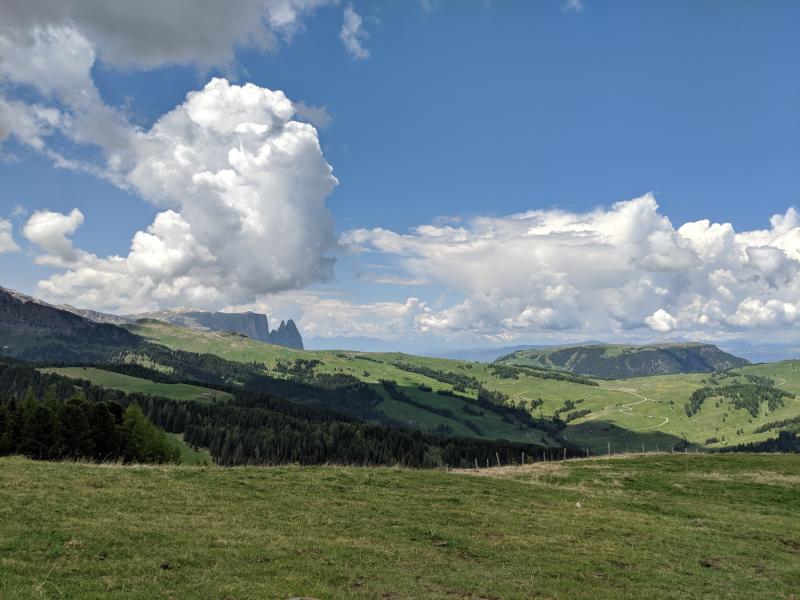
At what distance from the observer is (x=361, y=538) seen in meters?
23.7

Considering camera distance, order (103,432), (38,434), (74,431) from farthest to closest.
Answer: (103,432) < (74,431) < (38,434)

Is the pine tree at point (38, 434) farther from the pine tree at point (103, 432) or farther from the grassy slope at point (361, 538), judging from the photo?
the grassy slope at point (361, 538)

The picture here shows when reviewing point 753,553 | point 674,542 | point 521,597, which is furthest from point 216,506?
point 753,553

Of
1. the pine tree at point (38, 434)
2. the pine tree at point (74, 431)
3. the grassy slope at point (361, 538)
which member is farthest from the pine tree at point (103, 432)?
the grassy slope at point (361, 538)

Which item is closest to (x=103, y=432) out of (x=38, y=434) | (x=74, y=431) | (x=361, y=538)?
(x=74, y=431)

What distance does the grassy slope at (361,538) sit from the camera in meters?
17.0

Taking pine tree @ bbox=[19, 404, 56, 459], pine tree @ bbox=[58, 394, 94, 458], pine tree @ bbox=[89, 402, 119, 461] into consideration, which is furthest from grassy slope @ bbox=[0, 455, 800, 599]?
pine tree @ bbox=[89, 402, 119, 461]

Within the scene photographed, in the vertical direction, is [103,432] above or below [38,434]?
below

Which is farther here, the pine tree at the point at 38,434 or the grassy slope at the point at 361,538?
the pine tree at the point at 38,434

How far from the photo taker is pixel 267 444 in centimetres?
19475

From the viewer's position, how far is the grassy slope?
1703 centimetres

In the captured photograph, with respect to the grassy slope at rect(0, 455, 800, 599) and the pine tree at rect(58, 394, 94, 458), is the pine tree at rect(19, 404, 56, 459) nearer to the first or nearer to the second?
the pine tree at rect(58, 394, 94, 458)

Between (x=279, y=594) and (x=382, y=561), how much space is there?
6042 mm

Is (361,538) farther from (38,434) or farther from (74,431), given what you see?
(38,434)
